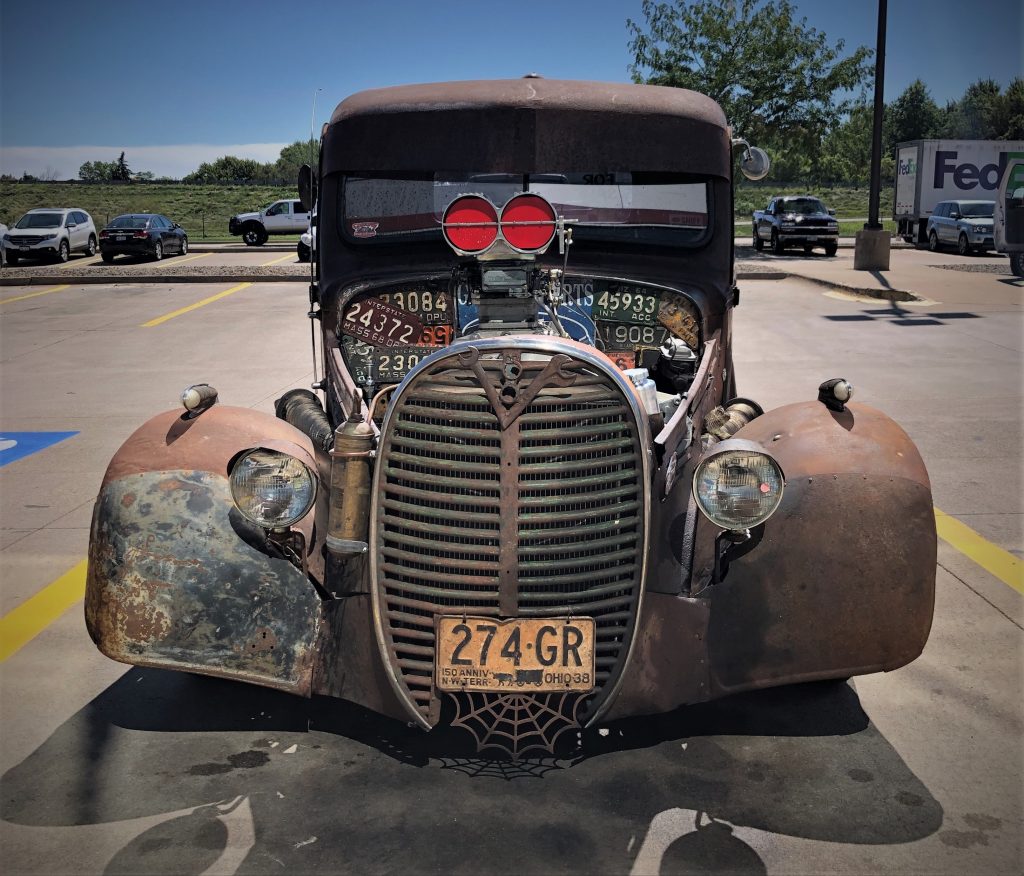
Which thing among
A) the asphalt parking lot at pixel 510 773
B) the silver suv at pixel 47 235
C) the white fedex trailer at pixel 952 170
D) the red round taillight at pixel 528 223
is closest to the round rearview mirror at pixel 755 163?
the red round taillight at pixel 528 223

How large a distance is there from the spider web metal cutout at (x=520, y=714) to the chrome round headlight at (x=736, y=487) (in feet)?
2.62

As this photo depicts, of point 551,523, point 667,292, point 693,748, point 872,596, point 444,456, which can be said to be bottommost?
point 693,748

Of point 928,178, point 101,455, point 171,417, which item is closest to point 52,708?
point 171,417

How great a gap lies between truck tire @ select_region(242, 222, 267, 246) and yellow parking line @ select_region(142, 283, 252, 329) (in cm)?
1448

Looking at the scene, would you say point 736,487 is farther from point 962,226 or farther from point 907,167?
point 907,167

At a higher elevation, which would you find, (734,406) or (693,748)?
(734,406)

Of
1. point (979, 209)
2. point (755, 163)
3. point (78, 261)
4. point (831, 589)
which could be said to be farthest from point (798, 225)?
point (831, 589)

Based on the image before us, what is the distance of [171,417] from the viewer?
436 centimetres

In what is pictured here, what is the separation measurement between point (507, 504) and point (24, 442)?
6950 mm

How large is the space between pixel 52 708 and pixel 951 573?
460cm

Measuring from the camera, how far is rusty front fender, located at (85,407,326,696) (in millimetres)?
3791

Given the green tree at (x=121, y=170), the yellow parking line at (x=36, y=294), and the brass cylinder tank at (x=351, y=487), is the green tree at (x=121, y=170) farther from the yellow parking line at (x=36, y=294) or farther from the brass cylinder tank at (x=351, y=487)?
the brass cylinder tank at (x=351, y=487)

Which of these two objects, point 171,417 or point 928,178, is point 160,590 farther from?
point 928,178

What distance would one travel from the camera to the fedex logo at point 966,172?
3189 centimetres
